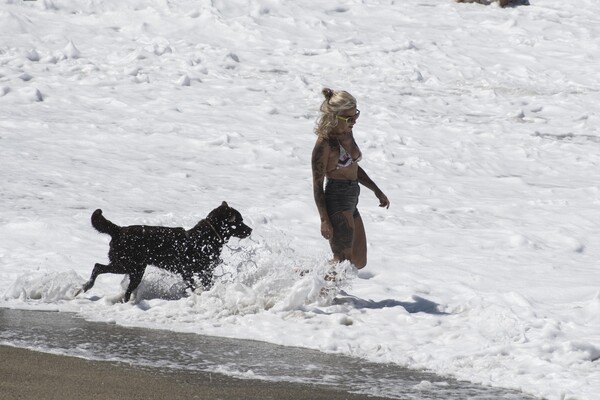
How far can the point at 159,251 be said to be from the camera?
765cm

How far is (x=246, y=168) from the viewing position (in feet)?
45.2

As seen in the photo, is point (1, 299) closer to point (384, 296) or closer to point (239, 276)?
point (239, 276)

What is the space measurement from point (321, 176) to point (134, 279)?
1647 millimetres

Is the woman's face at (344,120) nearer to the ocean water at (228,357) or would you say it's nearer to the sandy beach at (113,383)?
the ocean water at (228,357)

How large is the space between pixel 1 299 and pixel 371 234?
4.75 metres

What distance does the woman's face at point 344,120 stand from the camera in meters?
7.36

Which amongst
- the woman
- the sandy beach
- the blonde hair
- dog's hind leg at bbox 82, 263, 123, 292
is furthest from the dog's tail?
the sandy beach

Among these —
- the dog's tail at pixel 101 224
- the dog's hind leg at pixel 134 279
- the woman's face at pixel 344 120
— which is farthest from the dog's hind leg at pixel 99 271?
the woman's face at pixel 344 120

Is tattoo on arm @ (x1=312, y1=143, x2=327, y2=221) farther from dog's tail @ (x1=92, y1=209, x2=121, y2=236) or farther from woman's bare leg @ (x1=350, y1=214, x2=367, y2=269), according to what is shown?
dog's tail @ (x1=92, y1=209, x2=121, y2=236)

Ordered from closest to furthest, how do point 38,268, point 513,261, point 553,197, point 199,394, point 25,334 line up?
point 199,394 → point 25,334 → point 38,268 → point 513,261 → point 553,197

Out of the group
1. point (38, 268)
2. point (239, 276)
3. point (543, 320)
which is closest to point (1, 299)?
point (38, 268)

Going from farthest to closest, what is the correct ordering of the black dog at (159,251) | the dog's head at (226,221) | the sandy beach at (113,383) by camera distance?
the dog's head at (226,221)
the black dog at (159,251)
the sandy beach at (113,383)

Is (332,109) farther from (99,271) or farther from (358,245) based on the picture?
(99,271)

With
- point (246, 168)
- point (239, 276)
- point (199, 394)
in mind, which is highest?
point (199, 394)
